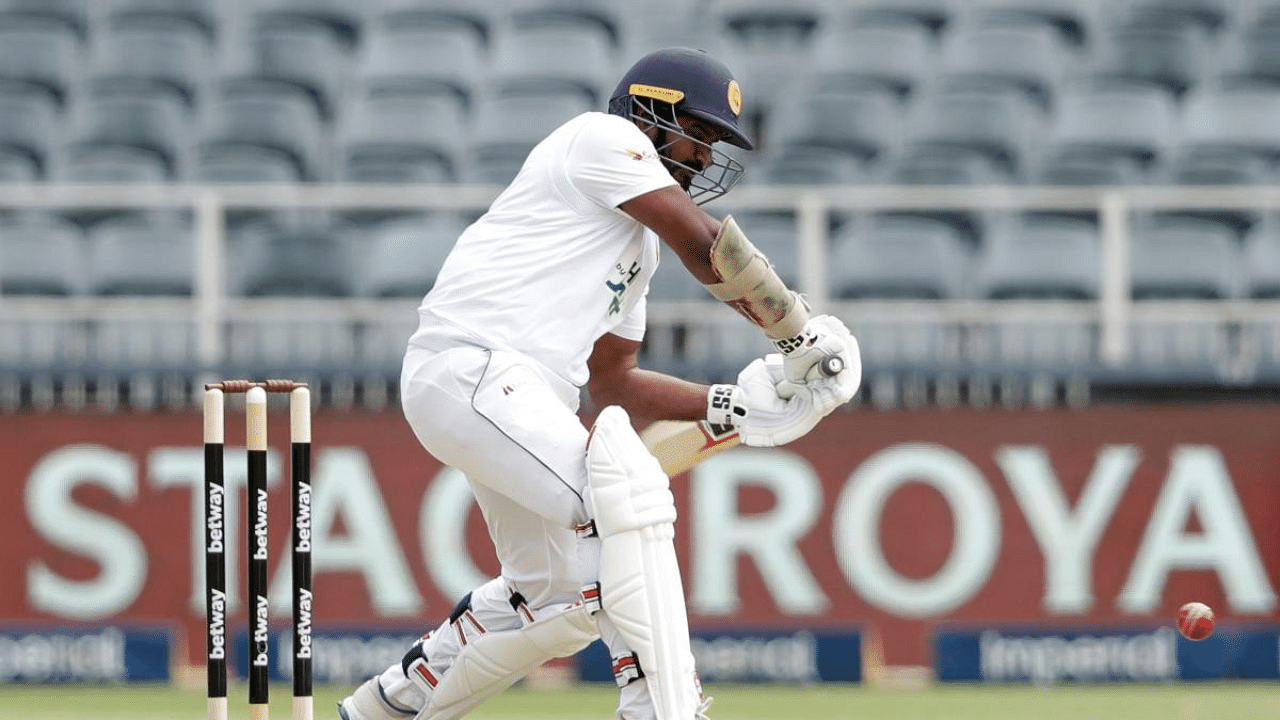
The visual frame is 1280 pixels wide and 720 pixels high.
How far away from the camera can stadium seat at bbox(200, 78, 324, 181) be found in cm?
1151

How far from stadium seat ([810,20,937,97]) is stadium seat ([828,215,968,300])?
192 cm

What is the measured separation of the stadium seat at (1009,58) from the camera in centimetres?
1202

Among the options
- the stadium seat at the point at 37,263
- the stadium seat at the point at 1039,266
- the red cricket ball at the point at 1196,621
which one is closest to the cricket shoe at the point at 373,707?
the red cricket ball at the point at 1196,621

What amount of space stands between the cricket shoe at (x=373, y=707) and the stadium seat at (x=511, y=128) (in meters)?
5.60

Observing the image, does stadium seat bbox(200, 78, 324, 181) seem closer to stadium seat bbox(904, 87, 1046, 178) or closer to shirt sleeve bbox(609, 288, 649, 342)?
stadium seat bbox(904, 87, 1046, 178)

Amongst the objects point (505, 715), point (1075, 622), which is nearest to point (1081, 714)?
point (1075, 622)

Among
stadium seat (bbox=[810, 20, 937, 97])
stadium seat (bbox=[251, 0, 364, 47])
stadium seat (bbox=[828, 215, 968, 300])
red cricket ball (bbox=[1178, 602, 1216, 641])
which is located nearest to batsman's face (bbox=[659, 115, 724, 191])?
red cricket ball (bbox=[1178, 602, 1216, 641])

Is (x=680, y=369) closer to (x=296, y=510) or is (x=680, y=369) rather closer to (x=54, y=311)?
(x=54, y=311)

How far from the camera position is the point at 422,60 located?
12.2m

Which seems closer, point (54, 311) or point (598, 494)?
point (598, 494)

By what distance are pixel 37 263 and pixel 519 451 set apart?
5.80m

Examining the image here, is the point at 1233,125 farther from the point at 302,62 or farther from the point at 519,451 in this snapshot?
the point at 519,451

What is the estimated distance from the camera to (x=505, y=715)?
7719 millimetres

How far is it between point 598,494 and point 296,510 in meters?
0.75
